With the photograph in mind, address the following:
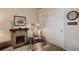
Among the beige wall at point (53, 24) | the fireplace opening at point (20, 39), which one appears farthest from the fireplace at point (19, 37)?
the beige wall at point (53, 24)

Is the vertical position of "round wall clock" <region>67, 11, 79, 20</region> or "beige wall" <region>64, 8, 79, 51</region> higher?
"round wall clock" <region>67, 11, 79, 20</region>

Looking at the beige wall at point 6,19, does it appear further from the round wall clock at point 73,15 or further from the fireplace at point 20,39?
the round wall clock at point 73,15

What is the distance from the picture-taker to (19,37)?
147 centimetres

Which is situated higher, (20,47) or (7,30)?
(7,30)

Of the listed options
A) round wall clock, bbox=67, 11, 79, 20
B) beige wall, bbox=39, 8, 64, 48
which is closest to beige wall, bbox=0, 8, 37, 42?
beige wall, bbox=39, 8, 64, 48

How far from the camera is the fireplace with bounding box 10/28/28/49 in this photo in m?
1.40

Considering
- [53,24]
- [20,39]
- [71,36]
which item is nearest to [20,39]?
[20,39]

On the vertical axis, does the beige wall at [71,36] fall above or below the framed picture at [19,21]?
below

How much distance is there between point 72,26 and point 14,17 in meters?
0.94

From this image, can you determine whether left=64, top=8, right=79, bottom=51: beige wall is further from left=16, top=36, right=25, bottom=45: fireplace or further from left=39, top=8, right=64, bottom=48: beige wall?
left=16, top=36, right=25, bottom=45: fireplace

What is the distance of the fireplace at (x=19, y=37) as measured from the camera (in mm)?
1400

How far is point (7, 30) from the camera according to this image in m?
1.35
